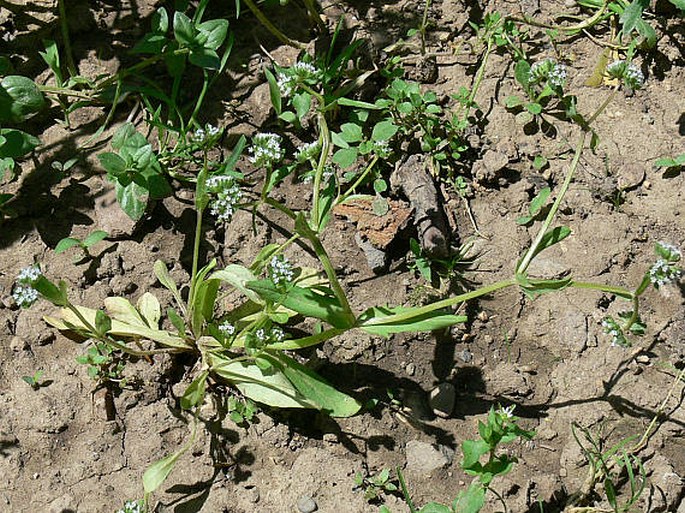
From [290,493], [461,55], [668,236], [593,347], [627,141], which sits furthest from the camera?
[461,55]

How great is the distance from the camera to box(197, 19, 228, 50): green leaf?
3.24 m

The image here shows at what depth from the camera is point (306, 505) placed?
2.69 meters

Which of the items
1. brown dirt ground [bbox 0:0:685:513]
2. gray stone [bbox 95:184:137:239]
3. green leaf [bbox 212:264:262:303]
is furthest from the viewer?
gray stone [bbox 95:184:137:239]

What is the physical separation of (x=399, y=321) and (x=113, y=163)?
1.18m

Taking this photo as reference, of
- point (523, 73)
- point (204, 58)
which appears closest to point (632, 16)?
point (523, 73)

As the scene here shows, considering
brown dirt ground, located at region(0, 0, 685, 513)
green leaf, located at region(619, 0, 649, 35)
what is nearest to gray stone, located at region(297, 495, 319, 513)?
brown dirt ground, located at region(0, 0, 685, 513)

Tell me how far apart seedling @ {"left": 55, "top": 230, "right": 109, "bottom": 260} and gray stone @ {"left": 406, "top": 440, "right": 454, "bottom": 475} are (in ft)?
4.61

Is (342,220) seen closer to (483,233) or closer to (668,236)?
(483,233)

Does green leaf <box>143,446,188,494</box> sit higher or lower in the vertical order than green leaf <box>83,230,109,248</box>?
lower

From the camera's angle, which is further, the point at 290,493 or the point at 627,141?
the point at 627,141

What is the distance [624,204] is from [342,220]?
3.70ft

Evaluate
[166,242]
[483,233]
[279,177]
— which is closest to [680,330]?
[483,233]

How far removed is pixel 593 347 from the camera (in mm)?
2943

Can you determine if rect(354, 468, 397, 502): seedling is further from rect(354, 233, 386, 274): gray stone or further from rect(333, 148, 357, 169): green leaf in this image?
rect(333, 148, 357, 169): green leaf
